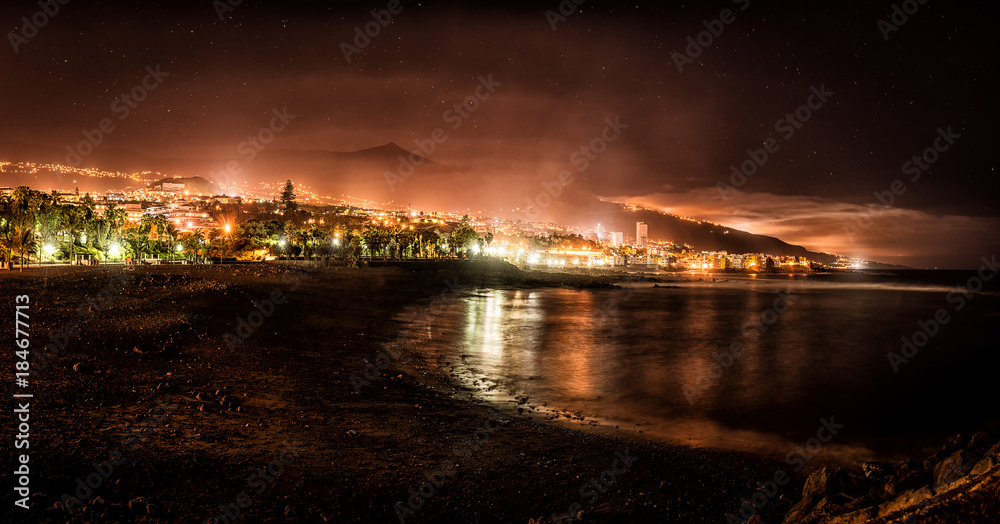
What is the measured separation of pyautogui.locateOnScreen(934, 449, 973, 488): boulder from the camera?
5.12 metres

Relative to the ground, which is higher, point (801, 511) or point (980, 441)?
point (980, 441)

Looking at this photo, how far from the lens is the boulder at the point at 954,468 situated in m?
5.12

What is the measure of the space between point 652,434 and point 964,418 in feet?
35.3

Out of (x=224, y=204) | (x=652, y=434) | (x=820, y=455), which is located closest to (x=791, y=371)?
(x=820, y=455)

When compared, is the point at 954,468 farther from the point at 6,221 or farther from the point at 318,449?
the point at 6,221

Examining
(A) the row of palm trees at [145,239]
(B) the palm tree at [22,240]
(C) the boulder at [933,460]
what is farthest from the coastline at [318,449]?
(A) the row of palm trees at [145,239]

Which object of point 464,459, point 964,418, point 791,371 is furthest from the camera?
point 791,371

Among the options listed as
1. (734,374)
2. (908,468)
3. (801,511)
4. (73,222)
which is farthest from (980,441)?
(73,222)

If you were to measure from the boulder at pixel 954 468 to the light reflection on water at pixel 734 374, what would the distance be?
4.93m

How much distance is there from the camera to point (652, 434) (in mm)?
10922

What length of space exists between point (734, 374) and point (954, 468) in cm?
1446

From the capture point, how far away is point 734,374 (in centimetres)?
1903

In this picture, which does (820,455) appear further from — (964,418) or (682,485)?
(964,418)

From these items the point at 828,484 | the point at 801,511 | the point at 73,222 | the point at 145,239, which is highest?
the point at 73,222
